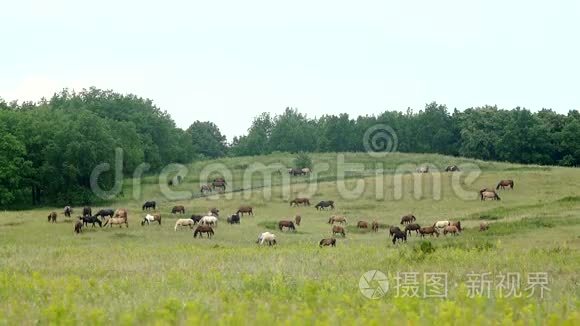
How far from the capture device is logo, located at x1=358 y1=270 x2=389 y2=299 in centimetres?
1366

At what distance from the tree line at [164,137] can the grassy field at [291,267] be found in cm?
1866

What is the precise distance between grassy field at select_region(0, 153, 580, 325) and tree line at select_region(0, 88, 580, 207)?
18.7m

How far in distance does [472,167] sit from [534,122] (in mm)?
42519

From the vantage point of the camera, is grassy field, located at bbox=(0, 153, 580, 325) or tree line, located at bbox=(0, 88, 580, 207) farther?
tree line, located at bbox=(0, 88, 580, 207)

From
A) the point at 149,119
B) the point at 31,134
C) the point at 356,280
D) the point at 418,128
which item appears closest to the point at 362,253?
the point at 356,280

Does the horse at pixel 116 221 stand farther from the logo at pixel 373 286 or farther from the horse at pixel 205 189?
the logo at pixel 373 286

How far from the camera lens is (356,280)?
629 inches

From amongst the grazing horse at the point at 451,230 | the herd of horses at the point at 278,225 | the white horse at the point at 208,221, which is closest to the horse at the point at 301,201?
the herd of horses at the point at 278,225

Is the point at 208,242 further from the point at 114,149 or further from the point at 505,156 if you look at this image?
the point at 505,156

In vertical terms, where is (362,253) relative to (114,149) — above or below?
below

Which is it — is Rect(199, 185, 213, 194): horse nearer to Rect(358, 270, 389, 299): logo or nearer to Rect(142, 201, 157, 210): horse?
Rect(142, 201, 157, 210): horse

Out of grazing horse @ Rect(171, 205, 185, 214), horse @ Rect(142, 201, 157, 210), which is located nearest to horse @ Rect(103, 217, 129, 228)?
grazing horse @ Rect(171, 205, 185, 214)

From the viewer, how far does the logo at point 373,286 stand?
1366 centimetres

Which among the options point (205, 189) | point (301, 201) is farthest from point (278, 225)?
point (205, 189)
